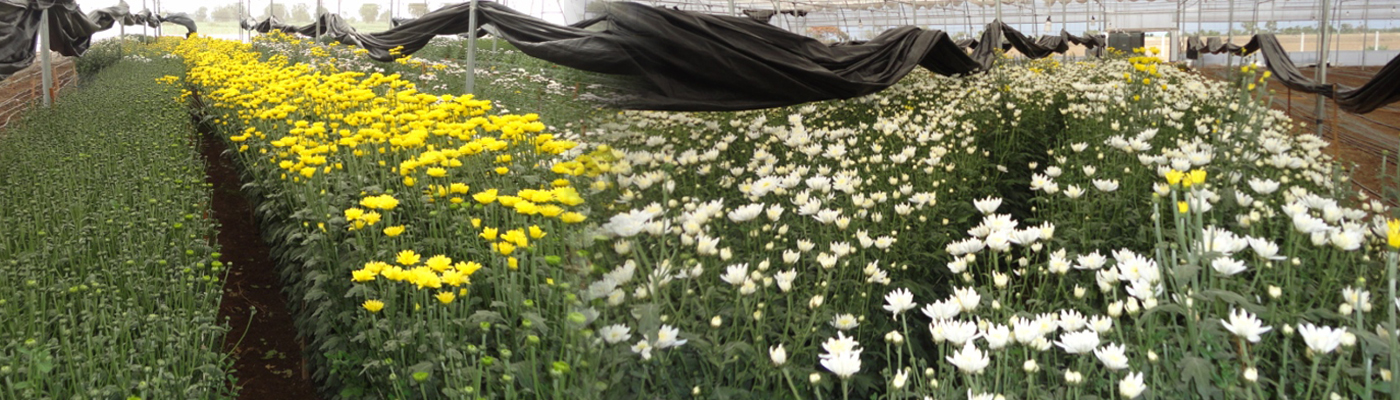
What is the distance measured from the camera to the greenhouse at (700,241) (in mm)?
1367

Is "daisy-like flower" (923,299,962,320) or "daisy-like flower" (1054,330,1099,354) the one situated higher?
"daisy-like flower" (923,299,962,320)

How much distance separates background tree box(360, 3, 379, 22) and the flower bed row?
7.72 meters

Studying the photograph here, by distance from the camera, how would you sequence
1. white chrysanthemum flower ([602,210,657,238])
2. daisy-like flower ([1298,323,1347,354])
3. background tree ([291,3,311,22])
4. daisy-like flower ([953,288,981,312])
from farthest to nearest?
background tree ([291,3,311,22]), daisy-like flower ([953,288,981,312]), daisy-like flower ([1298,323,1347,354]), white chrysanthemum flower ([602,210,657,238])

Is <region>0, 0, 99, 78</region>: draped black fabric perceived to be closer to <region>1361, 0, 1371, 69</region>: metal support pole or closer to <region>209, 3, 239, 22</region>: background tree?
<region>1361, 0, 1371, 69</region>: metal support pole

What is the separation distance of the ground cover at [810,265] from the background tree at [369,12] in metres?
10.2

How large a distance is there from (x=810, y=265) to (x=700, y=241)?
0.68 metres

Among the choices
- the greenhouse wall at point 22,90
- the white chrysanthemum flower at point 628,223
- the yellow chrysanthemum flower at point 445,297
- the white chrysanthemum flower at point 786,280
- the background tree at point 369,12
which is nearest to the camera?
the white chrysanthemum flower at point 628,223

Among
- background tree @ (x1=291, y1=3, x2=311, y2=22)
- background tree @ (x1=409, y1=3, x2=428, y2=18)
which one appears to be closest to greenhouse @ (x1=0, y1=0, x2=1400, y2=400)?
background tree @ (x1=409, y1=3, x2=428, y2=18)

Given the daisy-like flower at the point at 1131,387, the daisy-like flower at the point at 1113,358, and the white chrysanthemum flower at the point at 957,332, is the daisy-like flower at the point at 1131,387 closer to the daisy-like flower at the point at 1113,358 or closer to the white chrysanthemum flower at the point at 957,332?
the daisy-like flower at the point at 1113,358

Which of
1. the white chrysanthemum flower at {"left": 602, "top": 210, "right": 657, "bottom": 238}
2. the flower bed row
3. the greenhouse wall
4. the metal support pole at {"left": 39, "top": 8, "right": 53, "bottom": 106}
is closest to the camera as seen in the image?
the white chrysanthemum flower at {"left": 602, "top": 210, "right": 657, "bottom": 238}

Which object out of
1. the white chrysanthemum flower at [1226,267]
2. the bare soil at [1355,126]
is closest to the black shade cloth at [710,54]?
the white chrysanthemum flower at [1226,267]

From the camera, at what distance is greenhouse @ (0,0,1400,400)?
137 cm

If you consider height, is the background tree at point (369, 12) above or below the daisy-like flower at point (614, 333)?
above

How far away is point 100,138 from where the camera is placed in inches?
218
